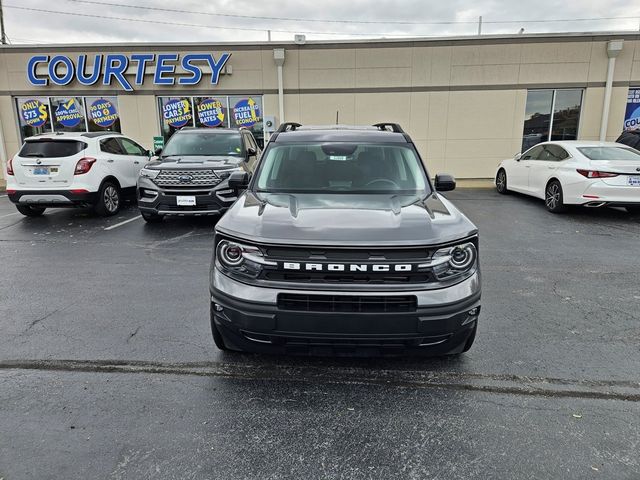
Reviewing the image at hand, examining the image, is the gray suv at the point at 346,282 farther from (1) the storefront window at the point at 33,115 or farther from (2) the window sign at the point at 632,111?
(1) the storefront window at the point at 33,115

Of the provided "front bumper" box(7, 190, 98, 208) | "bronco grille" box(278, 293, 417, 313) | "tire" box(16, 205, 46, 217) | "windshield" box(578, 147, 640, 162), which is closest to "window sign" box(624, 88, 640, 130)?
"windshield" box(578, 147, 640, 162)

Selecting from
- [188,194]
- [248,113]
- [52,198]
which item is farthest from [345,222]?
[248,113]

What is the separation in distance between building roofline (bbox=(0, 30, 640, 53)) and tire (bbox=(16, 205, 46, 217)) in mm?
7763

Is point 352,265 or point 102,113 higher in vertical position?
point 102,113

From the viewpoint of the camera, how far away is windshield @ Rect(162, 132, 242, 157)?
9141 millimetres

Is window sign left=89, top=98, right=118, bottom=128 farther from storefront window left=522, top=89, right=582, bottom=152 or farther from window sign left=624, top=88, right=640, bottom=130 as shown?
window sign left=624, top=88, right=640, bottom=130

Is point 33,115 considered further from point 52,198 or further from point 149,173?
point 149,173

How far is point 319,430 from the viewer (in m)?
2.71

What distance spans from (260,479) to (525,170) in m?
10.6

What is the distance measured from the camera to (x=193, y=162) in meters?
8.28

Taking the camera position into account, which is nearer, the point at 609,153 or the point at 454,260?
the point at 454,260

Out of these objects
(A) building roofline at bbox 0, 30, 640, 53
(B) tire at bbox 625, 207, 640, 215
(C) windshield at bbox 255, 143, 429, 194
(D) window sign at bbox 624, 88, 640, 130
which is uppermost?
(A) building roofline at bbox 0, 30, 640, 53

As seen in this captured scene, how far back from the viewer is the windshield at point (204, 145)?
30.0 ft

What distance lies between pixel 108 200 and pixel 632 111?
16202 millimetres
